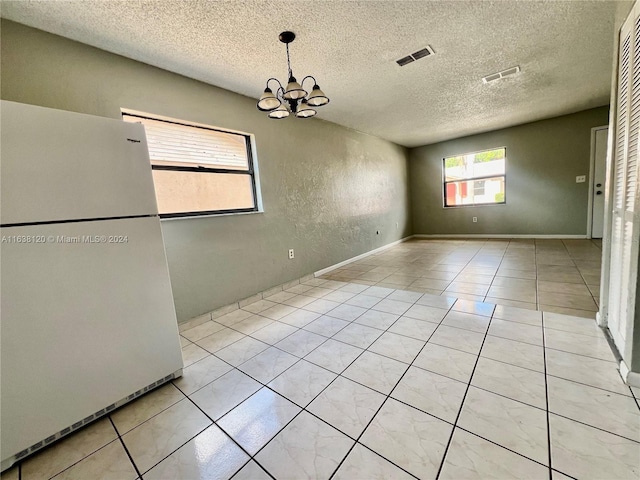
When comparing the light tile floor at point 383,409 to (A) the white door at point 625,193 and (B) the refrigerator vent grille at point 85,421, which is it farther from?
(A) the white door at point 625,193

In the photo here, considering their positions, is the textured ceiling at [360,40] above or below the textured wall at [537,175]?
above

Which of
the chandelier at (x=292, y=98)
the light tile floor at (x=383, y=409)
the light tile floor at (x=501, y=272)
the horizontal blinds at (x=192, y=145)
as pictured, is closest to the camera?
the light tile floor at (x=383, y=409)

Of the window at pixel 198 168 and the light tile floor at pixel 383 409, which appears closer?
the light tile floor at pixel 383 409

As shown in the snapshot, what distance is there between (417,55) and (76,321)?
134 inches

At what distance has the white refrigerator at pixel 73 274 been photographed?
1169 millimetres

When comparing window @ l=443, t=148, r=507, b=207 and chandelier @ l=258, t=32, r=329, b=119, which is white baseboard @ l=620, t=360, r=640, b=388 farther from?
window @ l=443, t=148, r=507, b=207

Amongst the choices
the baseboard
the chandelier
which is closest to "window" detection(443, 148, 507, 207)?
the baseboard

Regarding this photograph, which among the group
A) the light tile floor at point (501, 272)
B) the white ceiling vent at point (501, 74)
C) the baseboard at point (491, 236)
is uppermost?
the white ceiling vent at point (501, 74)

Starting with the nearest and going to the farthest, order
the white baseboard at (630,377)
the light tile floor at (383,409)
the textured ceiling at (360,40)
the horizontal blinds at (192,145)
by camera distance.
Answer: the light tile floor at (383,409) → the white baseboard at (630,377) → the textured ceiling at (360,40) → the horizontal blinds at (192,145)

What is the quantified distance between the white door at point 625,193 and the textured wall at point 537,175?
4634 millimetres

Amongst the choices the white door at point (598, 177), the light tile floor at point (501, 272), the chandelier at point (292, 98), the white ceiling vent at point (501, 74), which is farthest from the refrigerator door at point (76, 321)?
the white door at point (598, 177)

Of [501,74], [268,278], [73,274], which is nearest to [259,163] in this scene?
[268,278]

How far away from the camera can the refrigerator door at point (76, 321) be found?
1172 mm

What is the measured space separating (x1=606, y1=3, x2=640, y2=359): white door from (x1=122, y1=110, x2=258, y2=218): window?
10.4ft
